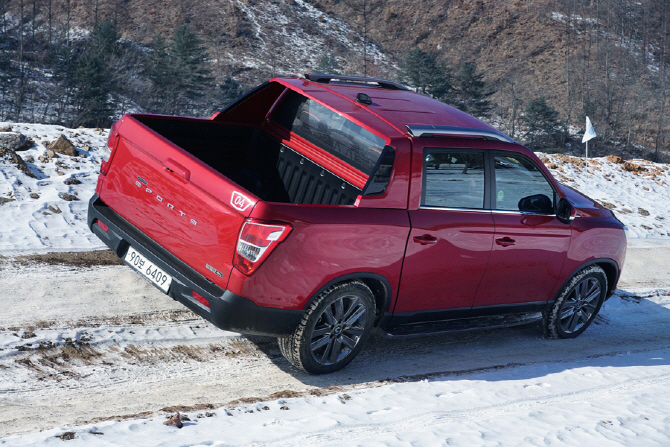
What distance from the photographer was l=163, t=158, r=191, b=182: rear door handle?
4168 millimetres

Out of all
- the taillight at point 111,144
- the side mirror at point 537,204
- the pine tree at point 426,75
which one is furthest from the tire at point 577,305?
the pine tree at point 426,75

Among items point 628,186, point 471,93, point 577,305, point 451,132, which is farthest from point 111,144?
point 471,93

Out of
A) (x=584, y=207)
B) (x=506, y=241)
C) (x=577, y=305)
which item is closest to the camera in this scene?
(x=506, y=241)

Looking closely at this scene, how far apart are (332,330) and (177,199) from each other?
1411 mm

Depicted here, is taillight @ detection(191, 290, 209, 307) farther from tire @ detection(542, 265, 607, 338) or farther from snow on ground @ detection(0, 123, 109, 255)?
tire @ detection(542, 265, 607, 338)

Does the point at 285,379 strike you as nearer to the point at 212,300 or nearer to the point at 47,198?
the point at 212,300

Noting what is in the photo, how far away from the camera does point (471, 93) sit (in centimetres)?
3972

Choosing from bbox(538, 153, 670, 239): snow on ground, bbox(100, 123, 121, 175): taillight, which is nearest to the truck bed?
bbox(100, 123, 121, 175): taillight

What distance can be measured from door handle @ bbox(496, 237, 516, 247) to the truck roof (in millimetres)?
904

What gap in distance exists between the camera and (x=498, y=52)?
5309cm

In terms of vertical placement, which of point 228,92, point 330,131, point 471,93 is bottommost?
point 228,92

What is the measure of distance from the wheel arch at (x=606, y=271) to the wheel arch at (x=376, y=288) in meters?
2.05

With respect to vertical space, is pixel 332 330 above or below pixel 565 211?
below

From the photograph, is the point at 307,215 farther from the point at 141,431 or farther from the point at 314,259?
the point at 141,431
